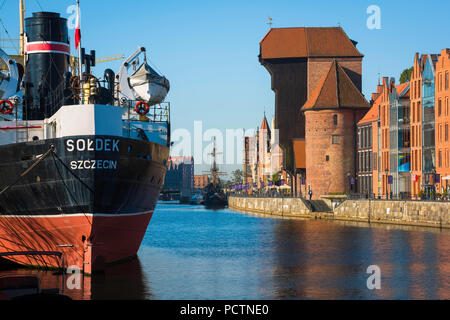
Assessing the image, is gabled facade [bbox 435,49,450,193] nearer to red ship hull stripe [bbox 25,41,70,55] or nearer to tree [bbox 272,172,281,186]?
red ship hull stripe [bbox 25,41,70,55]

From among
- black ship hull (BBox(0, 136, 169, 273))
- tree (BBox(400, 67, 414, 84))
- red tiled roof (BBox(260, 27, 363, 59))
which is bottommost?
black ship hull (BBox(0, 136, 169, 273))

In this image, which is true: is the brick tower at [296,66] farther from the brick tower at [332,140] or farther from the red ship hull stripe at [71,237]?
the red ship hull stripe at [71,237]

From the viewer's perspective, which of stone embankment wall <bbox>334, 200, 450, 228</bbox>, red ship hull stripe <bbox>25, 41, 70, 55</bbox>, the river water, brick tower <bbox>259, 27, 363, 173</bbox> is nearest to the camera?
the river water

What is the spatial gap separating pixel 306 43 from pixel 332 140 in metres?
22.9

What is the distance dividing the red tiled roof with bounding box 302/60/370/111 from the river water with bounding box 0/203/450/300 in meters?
46.6

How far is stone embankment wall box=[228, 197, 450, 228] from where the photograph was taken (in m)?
63.2

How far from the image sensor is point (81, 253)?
3266cm

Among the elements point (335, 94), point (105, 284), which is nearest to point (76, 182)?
point (105, 284)

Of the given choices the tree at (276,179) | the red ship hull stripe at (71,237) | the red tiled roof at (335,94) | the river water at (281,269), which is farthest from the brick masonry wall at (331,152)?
the red ship hull stripe at (71,237)

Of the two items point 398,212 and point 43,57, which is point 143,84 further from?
point 398,212

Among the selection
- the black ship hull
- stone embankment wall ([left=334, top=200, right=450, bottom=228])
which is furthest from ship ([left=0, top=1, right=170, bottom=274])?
stone embankment wall ([left=334, top=200, right=450, bottom=228])
